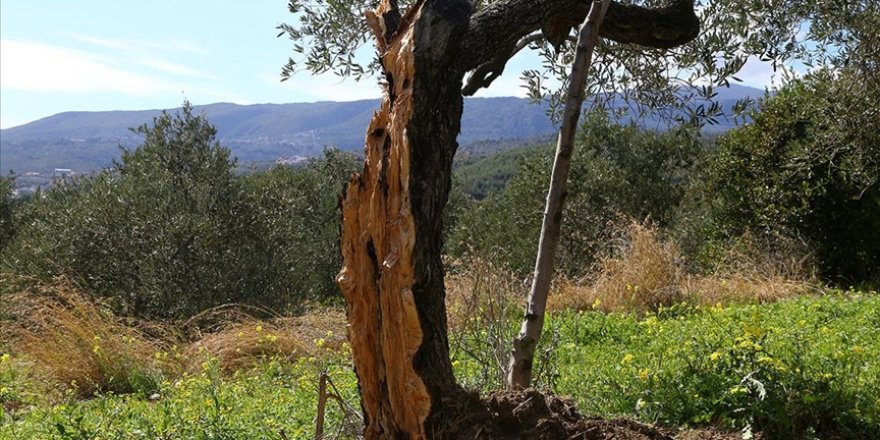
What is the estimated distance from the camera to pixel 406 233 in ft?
9.07

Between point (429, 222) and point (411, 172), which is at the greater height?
point (411, 172)

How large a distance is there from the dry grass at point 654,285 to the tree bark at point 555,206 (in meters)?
4.66

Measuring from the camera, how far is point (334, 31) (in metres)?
5.53

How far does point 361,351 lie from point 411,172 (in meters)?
0.78

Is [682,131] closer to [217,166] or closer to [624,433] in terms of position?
[624,433]

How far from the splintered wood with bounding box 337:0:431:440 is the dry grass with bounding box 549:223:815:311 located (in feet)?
17.1

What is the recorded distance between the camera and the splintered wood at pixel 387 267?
2785 mm

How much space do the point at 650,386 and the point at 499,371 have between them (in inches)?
37.2

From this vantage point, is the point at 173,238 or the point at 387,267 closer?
the point at 387,267

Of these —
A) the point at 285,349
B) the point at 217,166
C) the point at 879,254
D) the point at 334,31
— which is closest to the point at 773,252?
the point at 879,254

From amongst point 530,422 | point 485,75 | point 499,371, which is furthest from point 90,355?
point 530,422

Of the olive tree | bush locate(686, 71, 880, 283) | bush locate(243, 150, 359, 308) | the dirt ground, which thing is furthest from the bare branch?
bush locate(686, 71, 880, 283)

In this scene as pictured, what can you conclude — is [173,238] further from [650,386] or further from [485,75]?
[650,386]

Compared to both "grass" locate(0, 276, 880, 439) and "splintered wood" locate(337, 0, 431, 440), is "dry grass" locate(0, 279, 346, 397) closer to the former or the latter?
"grass" locate(0, 276, 880, 439)
